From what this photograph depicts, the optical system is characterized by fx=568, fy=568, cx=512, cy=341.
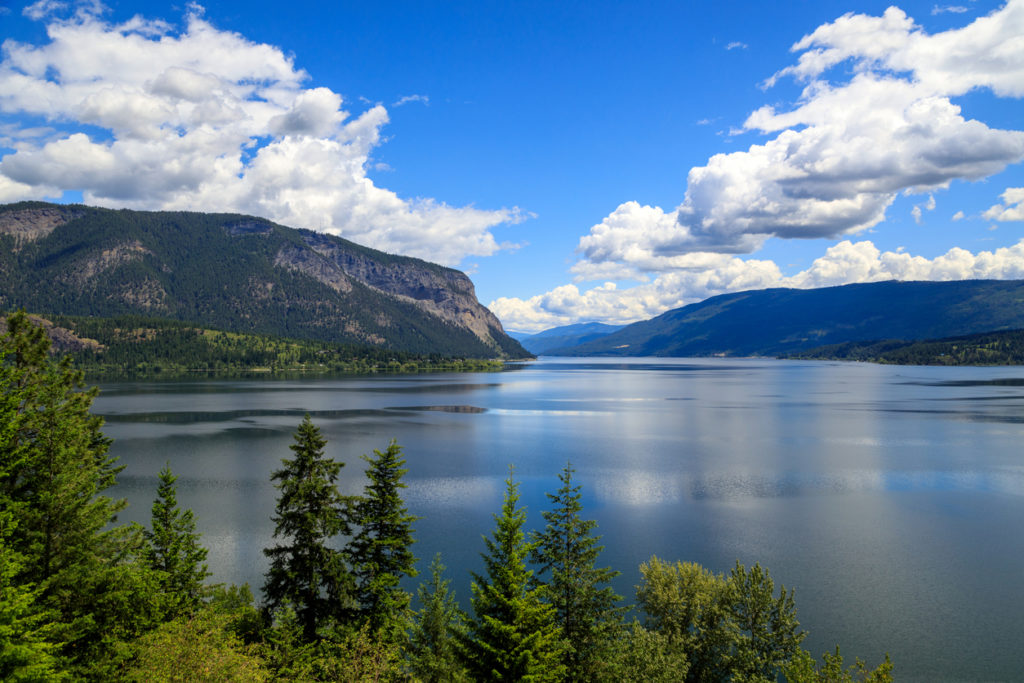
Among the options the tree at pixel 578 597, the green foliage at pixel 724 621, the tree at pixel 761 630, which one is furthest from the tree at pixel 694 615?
the tree at pixel 578 597

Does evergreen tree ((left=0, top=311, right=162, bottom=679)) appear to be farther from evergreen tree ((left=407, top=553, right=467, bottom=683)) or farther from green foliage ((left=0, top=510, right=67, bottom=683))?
evergreen tree ((left=407, top=553, right=467, bottom=683))

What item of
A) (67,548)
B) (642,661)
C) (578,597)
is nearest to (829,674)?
(642,661)

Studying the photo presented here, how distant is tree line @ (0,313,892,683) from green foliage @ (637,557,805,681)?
0.10m

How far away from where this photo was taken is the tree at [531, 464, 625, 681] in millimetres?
23906

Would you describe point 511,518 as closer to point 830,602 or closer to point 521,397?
point 830,602

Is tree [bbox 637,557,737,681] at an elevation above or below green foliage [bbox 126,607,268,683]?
below

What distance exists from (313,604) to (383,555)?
13.7 ft

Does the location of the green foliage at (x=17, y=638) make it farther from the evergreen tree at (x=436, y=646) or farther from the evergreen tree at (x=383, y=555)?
the evergreen tree at (x=383, y=555)

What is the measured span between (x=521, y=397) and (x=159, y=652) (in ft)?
578

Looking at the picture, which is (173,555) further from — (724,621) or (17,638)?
(724,621)

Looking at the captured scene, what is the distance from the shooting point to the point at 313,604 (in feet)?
92.6

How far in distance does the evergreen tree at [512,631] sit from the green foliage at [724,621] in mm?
11303

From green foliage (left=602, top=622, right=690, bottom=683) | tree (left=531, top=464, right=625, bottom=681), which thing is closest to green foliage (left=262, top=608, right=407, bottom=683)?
tree (left=531, top=464, right=625, bottom=681)

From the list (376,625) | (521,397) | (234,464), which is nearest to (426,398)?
(521,397)
